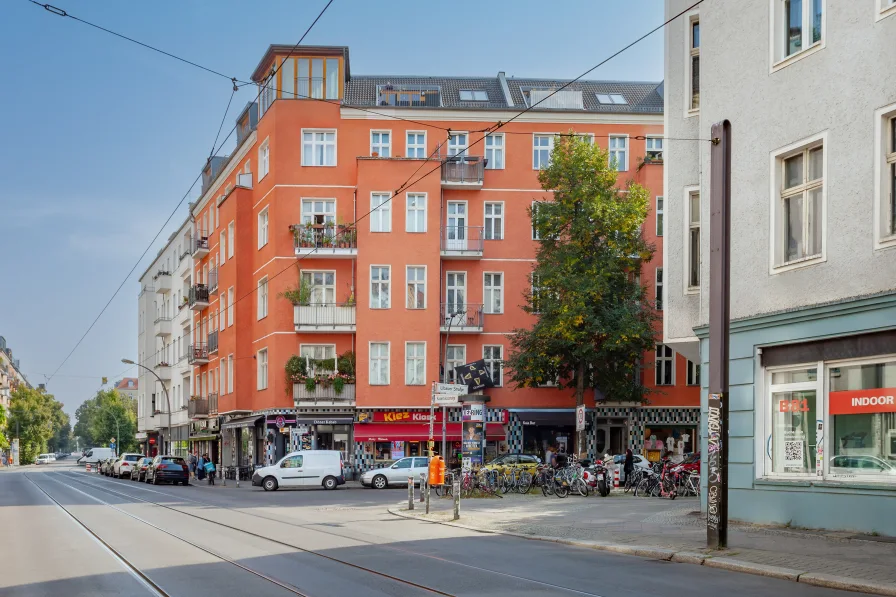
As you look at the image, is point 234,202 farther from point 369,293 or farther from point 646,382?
point 646,382

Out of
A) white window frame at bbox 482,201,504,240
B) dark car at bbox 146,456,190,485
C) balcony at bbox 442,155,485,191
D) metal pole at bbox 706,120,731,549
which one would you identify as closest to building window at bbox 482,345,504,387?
white window frame at bbox 482,201,504,240

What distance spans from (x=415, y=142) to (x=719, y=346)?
36574 millimetres

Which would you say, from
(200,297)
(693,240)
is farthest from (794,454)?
(200,297)

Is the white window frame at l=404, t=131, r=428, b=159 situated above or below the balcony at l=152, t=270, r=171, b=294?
above

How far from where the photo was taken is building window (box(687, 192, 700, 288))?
22672 mm

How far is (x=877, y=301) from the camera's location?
16.6 meters

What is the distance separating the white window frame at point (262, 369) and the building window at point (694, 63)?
1311 inches

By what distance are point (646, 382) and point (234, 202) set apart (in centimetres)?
2349

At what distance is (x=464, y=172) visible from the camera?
5050 centimetres

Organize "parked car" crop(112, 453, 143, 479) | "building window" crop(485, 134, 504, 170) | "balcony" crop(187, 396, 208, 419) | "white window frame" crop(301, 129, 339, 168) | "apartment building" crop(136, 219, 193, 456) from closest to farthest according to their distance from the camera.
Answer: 1. "white window frame" crop(301, 129, 339, 168)
2. "building window" crop(485, 134, 504, 170)
3. "balcony" crop(187, 396, 208, 419)
4. "parked car" crop(112, 453, 143, 479)
5. "apartment building" crop(136, 219, 193, 456)

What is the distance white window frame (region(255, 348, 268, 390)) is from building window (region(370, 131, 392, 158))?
11.2 metres

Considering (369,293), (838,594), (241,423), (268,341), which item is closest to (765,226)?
(838,594)

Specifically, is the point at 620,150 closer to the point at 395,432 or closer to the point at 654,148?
the point at 654,148

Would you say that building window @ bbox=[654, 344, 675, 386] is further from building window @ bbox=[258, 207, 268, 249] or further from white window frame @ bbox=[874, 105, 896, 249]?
white window frame @ bbox=[874, 105, 896, 249]
